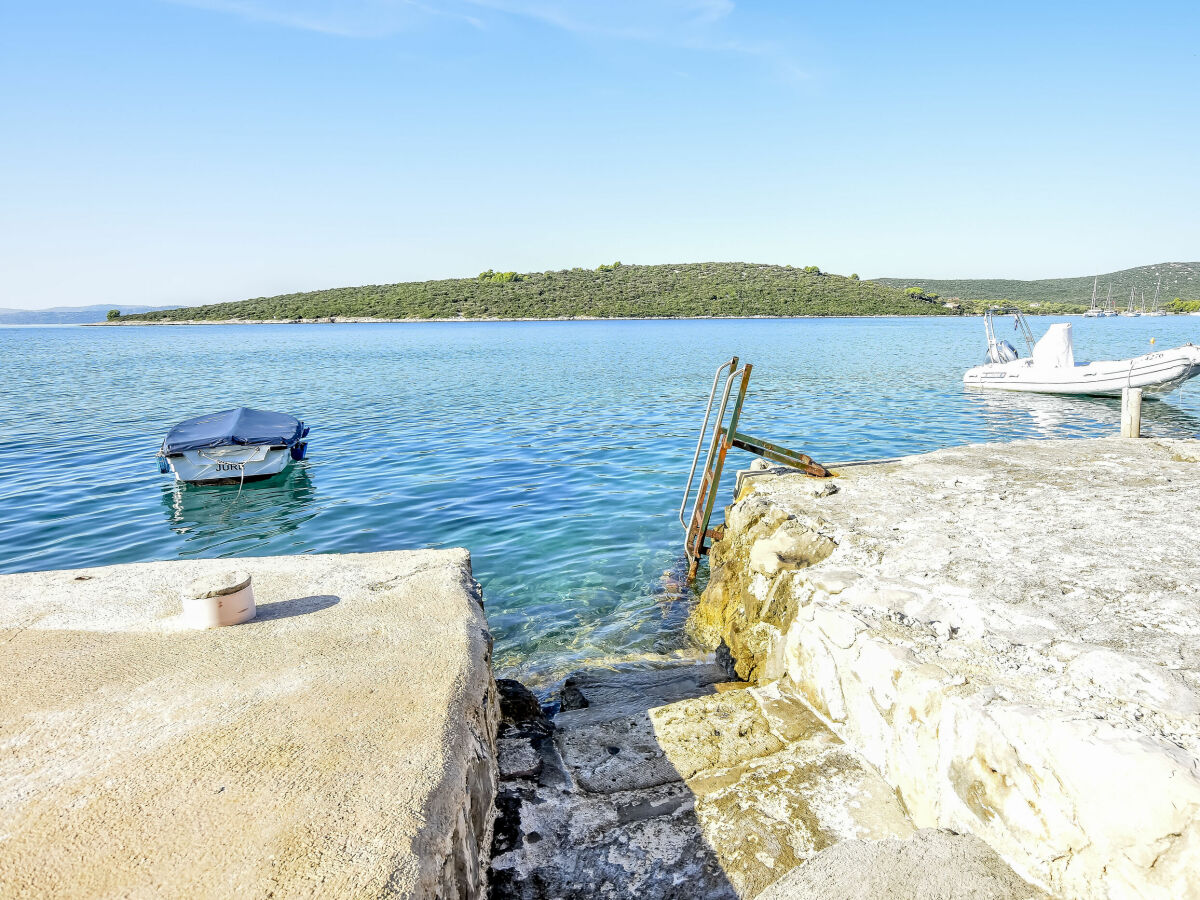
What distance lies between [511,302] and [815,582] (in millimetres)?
115705

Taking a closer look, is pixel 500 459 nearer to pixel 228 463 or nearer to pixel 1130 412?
pixel 228 463

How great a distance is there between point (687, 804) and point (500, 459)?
490 inches

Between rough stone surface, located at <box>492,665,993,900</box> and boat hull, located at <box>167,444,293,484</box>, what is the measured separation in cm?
1183

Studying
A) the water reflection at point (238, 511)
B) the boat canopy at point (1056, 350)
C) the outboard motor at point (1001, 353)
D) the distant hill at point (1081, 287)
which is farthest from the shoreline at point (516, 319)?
the water reflection at point (238, 511)

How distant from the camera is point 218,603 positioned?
15.5 feet

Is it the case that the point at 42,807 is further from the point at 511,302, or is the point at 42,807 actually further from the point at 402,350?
the point at 511,302

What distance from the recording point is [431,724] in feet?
11.7

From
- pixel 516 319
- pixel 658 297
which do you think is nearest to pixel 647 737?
pixel 516 319

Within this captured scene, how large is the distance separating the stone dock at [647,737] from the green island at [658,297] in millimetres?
102738

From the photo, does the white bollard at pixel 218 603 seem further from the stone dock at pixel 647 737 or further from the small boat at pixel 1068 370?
the small boat at pixel 1068 370

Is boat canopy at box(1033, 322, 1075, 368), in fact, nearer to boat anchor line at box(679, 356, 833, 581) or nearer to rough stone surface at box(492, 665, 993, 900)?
boat anchor line at box(679, 356, 833, 581)

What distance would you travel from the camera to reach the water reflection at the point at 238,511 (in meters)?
11.2

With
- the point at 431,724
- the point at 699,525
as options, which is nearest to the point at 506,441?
the point at 699,525

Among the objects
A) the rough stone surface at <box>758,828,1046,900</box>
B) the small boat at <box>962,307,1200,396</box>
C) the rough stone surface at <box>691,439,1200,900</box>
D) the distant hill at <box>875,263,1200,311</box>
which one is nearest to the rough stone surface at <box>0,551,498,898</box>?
the rough stone surface at <box>758,828,1046,900</box>
